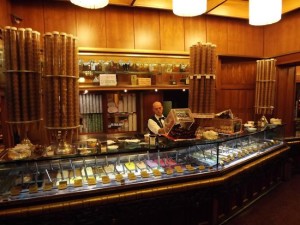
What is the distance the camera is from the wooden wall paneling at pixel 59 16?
3631 millimetres

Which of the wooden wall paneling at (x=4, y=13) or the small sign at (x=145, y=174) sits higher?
the wooden wall paneling at (x=4, y=13)

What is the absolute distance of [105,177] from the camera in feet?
6.74

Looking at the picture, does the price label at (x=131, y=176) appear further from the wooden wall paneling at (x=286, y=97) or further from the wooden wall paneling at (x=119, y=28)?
the wooden wall paneling at (x=286, y=97)

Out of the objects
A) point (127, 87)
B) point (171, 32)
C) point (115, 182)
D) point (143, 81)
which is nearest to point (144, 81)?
point (143, 81)

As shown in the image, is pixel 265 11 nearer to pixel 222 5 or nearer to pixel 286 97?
pixel 222 5

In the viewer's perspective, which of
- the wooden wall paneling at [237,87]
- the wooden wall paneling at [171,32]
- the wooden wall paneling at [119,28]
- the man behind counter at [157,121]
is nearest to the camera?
the man behind counter at [157,121]

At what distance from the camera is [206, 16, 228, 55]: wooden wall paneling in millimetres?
4609

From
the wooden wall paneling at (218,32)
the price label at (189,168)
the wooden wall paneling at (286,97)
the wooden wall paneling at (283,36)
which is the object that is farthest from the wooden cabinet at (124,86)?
the wooden wall paneling at (286,97)

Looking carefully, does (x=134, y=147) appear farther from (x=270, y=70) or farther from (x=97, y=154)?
(x=270, y=70)

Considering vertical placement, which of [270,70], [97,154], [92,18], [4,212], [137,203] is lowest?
[137,203]

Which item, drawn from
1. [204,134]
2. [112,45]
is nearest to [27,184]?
[204,134]

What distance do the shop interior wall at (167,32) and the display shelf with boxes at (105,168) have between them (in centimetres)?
228

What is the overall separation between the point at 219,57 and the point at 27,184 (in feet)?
13.7

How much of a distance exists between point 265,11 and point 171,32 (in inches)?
85.7
